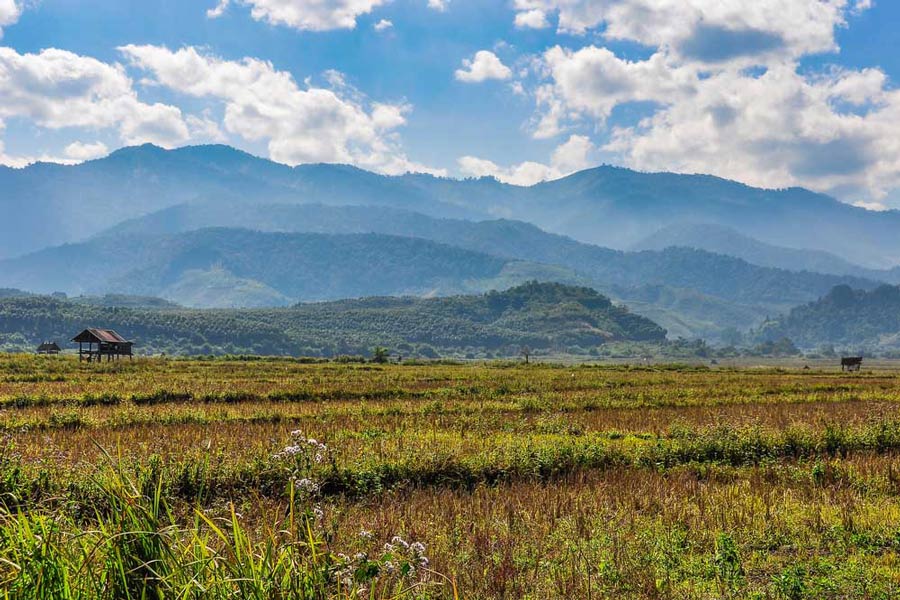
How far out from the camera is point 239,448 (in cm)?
1441

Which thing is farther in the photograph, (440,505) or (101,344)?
(101,344)

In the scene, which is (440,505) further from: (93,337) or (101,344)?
(93,337)

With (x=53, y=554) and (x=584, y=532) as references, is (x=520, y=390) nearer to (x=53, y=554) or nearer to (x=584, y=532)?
Result: (x=584, y=532)

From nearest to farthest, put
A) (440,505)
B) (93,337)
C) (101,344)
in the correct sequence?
(440,505) → (101,344) → (93,337)

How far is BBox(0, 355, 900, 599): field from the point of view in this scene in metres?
4.54

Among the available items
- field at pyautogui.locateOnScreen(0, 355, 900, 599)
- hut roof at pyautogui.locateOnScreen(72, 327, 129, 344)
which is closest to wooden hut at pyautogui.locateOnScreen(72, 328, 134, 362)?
hut roof at pyautogui.locateOnScreen(72, 327, 129, 344)

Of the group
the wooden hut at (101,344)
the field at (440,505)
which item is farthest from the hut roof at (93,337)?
the field at (440,505)

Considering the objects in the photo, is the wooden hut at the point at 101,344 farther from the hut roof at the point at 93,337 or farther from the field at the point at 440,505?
the field at the point at 440,505

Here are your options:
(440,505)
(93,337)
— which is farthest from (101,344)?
(440,505)

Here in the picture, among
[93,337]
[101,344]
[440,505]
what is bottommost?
[440,505]

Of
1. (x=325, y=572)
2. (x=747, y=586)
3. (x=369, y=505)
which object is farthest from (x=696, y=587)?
(x=369, y=505)

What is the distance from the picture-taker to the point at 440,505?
11.2 metres

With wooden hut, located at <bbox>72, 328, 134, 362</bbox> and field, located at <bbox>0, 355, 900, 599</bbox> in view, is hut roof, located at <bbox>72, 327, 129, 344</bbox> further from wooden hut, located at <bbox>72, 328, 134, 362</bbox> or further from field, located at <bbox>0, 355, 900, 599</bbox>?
field, located at <bbox>0, 355, 900, 599</bbox>

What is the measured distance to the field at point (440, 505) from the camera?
179 inches
